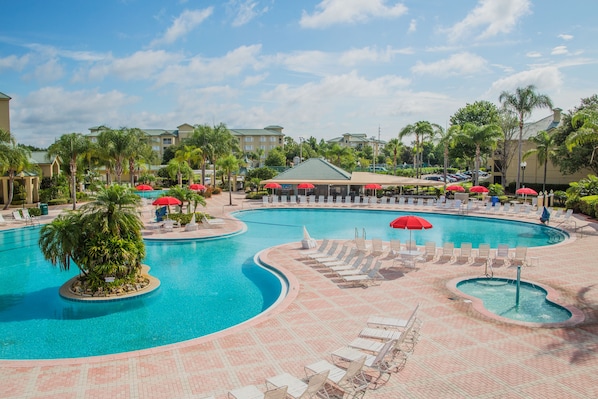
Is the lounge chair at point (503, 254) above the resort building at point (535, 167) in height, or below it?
below

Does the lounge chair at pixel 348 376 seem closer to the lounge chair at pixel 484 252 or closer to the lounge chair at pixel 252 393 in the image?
the lounge chair at pixel 252 393

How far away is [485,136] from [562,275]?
30.4 metres

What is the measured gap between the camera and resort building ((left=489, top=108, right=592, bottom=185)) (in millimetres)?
47281

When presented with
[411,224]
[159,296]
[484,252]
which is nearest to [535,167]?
[484,252]

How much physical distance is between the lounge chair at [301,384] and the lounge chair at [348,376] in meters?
0.25

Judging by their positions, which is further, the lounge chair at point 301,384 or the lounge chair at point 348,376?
the lounge chair at point 348,376

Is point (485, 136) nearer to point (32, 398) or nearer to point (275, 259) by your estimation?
point (275, 259)

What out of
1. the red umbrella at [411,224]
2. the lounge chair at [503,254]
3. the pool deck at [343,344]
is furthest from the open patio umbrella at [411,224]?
the lounge chair at [503,254]

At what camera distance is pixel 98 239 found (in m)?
14.1

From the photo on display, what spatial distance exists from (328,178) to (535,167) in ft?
80.2

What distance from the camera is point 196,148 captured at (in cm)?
4803

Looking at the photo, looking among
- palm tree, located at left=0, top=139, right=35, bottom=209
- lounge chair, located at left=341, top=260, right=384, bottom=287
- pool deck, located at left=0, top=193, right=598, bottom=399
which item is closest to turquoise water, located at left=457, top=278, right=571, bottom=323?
pool deck, located at left=0, top=193, right=598, bottom=399

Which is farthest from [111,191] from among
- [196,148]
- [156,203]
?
[196,148]

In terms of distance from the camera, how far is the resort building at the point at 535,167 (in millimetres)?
47281
